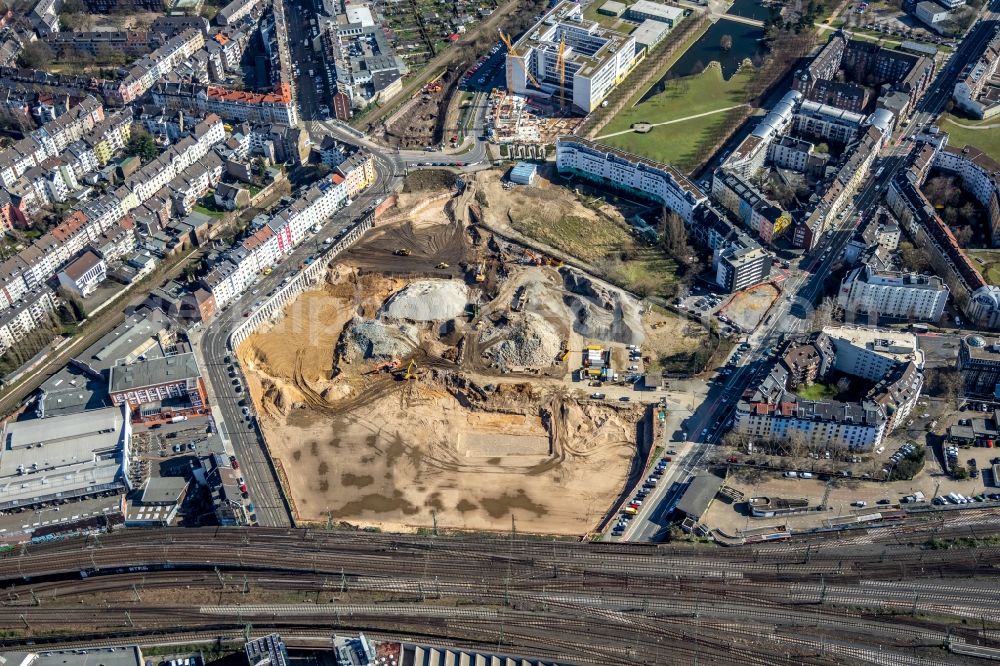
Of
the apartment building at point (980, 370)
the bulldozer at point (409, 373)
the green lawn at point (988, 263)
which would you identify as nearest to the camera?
the apartment building at point (980, 370)

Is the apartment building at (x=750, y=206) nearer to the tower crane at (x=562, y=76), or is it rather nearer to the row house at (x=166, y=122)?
the tower crane at (x=562, y=76)

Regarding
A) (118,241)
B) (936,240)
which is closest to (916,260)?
(936,240)

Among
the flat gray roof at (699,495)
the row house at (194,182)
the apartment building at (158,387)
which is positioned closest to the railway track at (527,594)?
the flat gray roof at (699,495)

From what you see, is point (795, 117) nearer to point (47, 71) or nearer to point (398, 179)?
point (398, 179)

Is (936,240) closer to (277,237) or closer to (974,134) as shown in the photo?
(974,134)

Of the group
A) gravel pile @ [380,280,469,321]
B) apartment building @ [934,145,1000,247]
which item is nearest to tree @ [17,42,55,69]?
gravel pile @ [380,280,469,321]

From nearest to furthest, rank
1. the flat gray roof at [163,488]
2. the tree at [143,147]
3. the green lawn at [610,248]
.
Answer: the flat gray roof at [163,488] → the green lawn at [610,248] → the tree at [143,147]

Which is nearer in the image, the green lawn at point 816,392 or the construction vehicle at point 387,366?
the green lawn at point 816,392

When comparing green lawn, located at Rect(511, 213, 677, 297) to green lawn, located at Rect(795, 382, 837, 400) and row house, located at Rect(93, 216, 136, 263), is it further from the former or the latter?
row house, located at Rect(93, 216, 136, 263)

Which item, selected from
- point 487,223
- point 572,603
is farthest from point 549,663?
point 487,223
